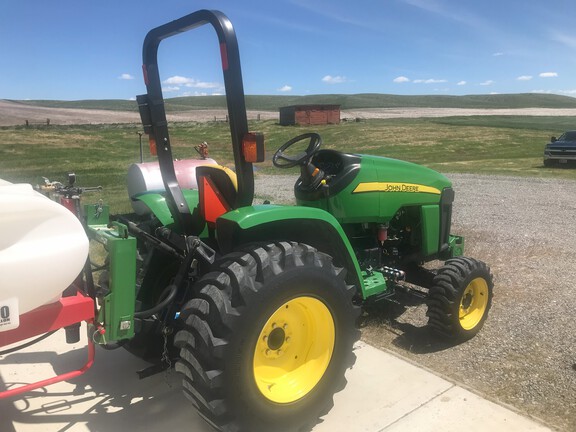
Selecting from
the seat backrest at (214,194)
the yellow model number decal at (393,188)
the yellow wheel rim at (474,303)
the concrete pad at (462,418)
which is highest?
the seat backrest at (214,194)

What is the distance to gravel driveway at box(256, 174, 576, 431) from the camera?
10.5 feet

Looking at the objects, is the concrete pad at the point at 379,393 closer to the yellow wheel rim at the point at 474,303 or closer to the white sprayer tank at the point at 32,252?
the yellow wheel rim at the point at 474,303

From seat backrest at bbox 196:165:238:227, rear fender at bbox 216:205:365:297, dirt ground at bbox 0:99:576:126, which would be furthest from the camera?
dirt ground at bbox 0:99:576:126

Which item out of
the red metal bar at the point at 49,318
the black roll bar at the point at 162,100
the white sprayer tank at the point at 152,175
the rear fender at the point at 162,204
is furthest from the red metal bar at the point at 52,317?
the white sprayer tank at the point at 152,175

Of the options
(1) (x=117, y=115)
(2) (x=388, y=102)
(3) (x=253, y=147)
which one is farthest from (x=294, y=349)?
(2) (x=388, y=102)

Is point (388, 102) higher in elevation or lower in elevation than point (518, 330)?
higher

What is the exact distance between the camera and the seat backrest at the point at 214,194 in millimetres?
2975

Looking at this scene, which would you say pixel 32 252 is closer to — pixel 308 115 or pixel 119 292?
pixel 119 292

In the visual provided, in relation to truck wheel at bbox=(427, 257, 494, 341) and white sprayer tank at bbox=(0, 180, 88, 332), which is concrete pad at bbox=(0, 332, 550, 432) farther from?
white sprayer tank at bbox=(0, 180, 88, 332)

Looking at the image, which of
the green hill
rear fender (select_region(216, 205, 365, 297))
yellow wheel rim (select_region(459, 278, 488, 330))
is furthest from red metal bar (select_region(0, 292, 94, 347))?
the green hill

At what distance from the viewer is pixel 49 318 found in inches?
85.8

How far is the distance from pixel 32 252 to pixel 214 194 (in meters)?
1.23

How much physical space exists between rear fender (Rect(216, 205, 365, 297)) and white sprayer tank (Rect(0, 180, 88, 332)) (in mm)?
757

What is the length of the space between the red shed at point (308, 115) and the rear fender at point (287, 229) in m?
49.5
